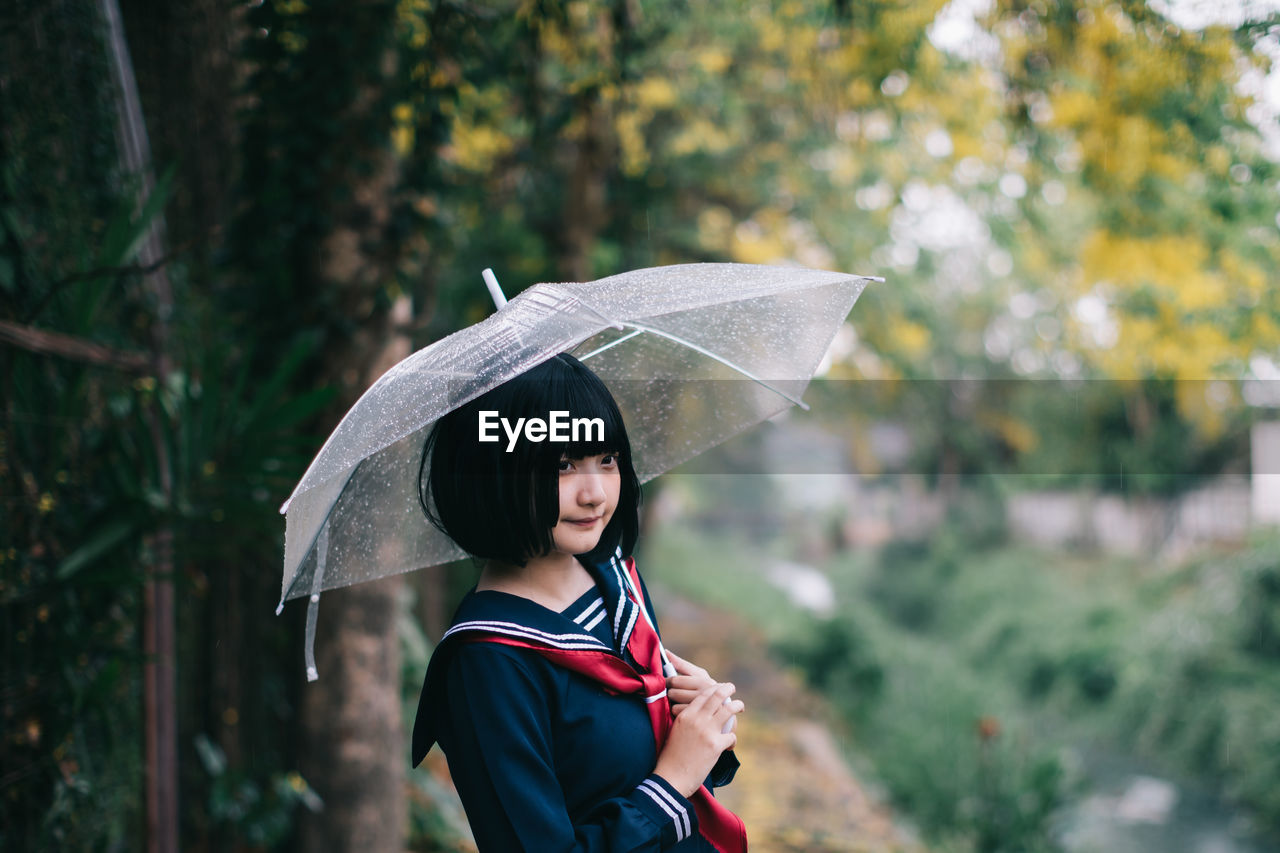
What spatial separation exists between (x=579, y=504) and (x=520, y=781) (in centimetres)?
40

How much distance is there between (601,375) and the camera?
A: 1.83 m

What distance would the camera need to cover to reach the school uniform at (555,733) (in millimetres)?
1268

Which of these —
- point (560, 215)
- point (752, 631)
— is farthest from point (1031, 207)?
point (752, 631)

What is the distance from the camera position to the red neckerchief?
135cm

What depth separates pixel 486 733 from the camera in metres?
1.28

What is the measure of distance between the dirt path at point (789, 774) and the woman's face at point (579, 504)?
16.4 ft

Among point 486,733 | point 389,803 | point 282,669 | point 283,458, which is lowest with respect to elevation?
point 389,803

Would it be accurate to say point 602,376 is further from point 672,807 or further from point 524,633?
point 672,807

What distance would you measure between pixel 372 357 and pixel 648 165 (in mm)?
4939

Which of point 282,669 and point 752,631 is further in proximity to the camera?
point 752,631

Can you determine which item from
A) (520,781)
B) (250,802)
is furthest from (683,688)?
(250,802)

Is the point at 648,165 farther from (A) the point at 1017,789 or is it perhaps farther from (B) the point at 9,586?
(B) the point at 9,586

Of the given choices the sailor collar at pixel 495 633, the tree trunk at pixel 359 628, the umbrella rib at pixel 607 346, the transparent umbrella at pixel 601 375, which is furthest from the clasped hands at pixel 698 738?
the tree trunk at pixel 359 628

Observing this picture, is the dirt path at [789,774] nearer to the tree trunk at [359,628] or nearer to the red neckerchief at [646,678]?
the tree trunk at [359,628]
